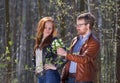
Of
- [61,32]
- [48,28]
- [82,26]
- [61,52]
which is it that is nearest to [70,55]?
[61,52]

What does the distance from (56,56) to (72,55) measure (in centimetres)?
42

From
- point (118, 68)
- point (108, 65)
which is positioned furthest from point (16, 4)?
point (118, 68)

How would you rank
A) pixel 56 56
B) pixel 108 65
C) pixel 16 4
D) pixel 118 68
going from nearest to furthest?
pixel 56 56, pixel 118 68, pixel 108 65, pixel 16 4

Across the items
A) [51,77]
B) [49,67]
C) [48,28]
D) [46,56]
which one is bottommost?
[51,77]

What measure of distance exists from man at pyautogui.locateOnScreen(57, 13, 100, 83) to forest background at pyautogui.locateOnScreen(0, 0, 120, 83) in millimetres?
1022

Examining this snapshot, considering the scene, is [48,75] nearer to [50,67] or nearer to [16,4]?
[50,67]

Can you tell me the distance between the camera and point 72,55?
4.60 meters

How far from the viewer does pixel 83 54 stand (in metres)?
4.66

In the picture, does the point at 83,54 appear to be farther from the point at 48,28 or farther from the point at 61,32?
the point at 61,32

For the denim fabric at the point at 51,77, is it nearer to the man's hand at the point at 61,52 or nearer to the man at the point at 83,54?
the man at the point at 83,54

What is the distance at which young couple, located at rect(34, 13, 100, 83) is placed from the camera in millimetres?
4633

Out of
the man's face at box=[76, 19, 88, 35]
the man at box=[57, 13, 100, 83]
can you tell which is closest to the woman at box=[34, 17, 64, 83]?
the man at box=[57, 13, 100, 83]

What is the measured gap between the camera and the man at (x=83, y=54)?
4.61 metres

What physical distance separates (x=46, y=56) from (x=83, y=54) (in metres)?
0.58
